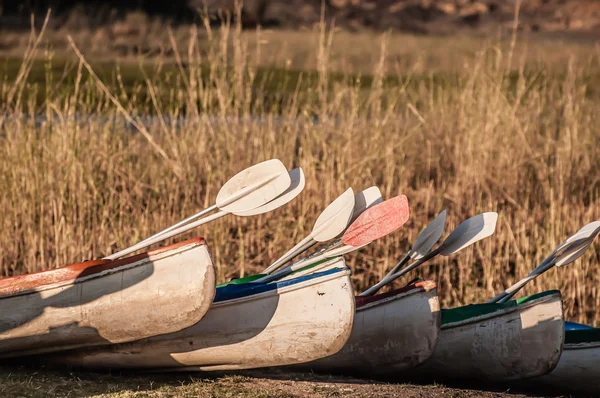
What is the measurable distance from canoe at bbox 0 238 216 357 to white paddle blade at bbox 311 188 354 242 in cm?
58

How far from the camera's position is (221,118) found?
6.02 metres

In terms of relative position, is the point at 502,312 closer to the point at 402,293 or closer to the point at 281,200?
the point at 402,293

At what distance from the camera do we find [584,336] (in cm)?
419

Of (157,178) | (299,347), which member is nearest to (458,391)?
(299,347)

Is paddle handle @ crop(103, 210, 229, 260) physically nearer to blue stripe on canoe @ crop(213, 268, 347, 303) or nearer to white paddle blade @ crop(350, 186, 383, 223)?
blue stripe on canoe @ crop(213, 268, 347, 303)

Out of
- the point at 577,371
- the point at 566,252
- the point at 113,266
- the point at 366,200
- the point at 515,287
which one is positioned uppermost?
the point at 366,200

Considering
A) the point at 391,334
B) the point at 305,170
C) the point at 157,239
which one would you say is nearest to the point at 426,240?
the point at 391,334

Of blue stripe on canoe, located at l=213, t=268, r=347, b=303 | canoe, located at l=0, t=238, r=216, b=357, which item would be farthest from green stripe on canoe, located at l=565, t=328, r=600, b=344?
canoe, located at l=0, t=238, r=216, b=357

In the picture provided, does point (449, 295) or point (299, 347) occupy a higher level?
point (299, 347)

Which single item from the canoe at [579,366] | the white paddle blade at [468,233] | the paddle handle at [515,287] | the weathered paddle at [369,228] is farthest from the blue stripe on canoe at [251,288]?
the canoe at [579,366]

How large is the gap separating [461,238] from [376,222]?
483 mm

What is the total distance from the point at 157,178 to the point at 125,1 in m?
13.5

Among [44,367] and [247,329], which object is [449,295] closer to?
[247,329]

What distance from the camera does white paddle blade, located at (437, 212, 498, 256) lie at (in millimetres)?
3939
